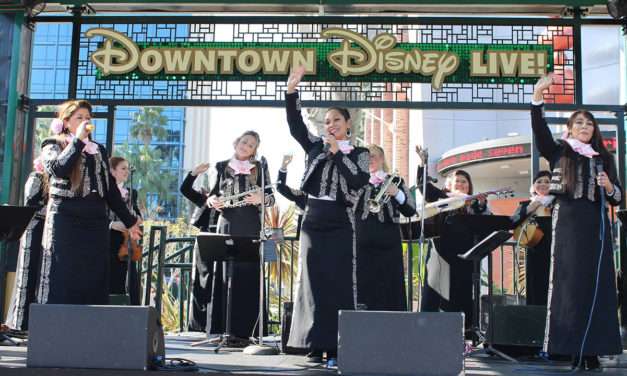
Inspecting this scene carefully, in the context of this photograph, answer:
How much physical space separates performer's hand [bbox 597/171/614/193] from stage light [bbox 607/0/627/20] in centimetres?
249

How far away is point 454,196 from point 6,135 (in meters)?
4.66

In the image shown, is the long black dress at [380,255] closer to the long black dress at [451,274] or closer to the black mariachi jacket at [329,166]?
the long black dress at [451,274]

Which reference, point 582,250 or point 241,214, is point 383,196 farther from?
point 582,250

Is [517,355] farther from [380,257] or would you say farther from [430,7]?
[430,7]

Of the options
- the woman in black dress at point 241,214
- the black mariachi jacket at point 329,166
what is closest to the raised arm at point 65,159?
the black mariachi jacket at point 329,166

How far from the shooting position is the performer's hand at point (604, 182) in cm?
625

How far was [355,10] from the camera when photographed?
8820 millimetres

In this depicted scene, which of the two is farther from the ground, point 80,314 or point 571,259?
point 571,259

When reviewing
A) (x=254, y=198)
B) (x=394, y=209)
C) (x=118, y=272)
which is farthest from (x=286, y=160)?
(x=118, y=272)

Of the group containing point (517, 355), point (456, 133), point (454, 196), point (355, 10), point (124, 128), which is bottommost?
point (517, 355)

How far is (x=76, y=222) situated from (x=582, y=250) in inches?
151

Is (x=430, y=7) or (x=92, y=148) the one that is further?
(x=430, y=7)

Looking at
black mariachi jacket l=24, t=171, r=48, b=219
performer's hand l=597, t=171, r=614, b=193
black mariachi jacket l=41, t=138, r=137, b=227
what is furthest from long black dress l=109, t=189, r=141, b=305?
performer's hand l=597, t=171, r=614, b=193

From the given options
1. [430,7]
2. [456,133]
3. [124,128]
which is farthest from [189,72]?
[124,128]
